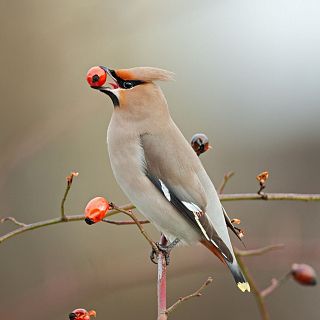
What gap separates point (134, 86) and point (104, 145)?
4380mm

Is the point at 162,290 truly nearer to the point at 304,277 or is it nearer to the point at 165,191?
the point at 304,277

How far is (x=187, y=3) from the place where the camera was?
542 centimetres

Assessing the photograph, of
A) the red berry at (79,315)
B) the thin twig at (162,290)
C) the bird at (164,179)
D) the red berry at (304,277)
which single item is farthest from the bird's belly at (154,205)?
the red berry at (304,277)

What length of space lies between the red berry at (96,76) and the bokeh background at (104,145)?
41.6 inches

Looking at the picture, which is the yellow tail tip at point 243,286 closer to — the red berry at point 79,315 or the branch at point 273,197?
the branch at point 273,197

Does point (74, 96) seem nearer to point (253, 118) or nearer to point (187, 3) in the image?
point (187, 3)

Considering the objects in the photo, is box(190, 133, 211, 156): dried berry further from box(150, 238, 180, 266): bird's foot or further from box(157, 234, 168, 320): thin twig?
box(157, 234, 168, 320): thin twig

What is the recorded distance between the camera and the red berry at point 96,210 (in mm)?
2779

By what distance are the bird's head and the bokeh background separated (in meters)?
0.87

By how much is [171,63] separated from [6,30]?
291 centimetres

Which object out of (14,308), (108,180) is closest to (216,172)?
(108,180)

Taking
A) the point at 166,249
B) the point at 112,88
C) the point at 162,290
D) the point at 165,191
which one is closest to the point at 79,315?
the point at 162,290

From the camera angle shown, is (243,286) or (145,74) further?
(145,74)

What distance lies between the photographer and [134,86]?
3629 mm
